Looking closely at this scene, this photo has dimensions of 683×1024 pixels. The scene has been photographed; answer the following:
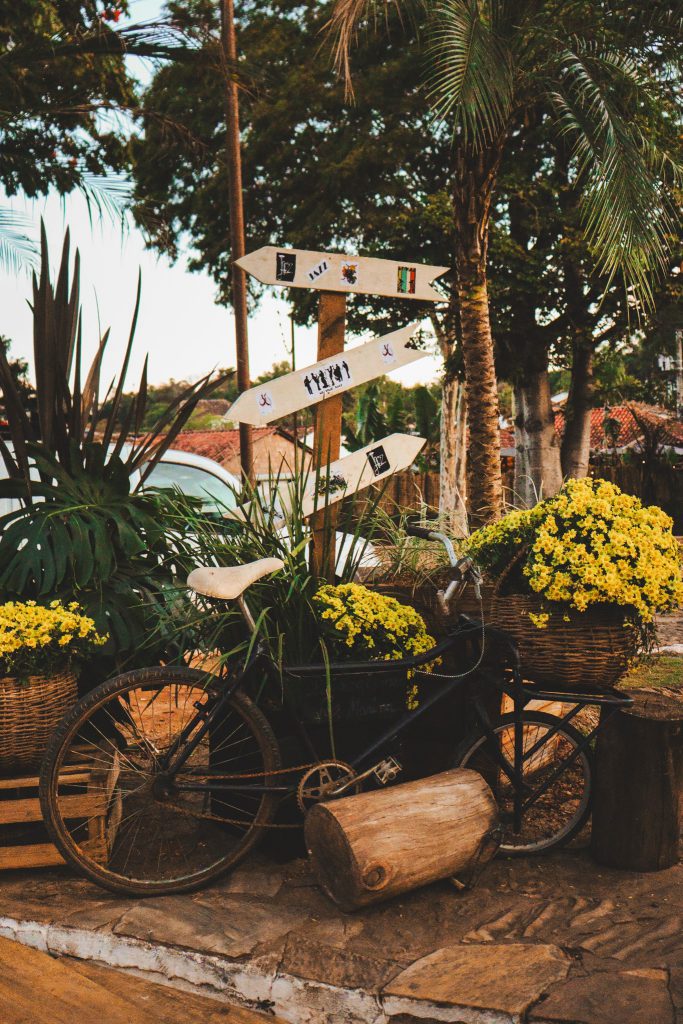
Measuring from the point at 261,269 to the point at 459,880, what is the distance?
291 cm

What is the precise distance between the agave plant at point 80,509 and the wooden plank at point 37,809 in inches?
24.4

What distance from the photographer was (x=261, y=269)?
458 cm

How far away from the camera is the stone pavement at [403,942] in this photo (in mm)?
2697

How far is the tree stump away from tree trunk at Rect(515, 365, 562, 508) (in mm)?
17205

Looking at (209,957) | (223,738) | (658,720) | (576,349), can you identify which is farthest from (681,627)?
(576,349)

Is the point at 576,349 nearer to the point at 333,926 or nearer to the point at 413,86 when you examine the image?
the point at 413,86

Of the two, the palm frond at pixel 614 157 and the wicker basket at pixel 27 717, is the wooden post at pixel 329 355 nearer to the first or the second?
the wicker basket at pixel 27 717

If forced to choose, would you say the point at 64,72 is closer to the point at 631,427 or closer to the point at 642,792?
the point at 642,792

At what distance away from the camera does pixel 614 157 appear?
25.5 feet

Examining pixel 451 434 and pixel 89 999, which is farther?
pixel 451 434

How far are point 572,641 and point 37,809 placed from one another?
2101 millimetres

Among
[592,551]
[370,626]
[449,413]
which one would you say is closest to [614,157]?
[592,551]

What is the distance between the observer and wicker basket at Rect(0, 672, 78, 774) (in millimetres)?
3572

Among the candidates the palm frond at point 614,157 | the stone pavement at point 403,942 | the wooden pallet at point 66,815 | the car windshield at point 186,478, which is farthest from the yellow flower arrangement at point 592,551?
the car windshield at point 186,478
